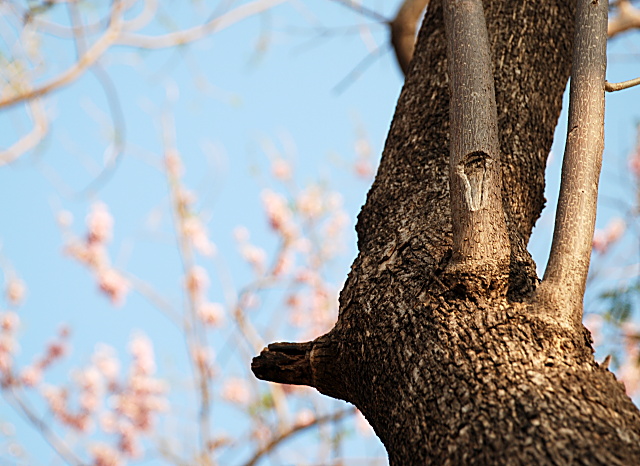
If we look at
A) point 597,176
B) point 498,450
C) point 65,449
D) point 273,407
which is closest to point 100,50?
point 273,407

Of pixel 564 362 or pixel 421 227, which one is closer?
pixel 564 362

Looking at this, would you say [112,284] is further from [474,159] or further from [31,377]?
[474,159]

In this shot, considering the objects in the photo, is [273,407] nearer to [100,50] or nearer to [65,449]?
[65,449]

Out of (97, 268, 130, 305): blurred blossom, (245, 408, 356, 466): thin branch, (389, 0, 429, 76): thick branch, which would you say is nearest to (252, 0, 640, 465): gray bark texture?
(389, 0, 429, 76): thick branch

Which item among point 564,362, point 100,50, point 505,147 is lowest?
point 564,362

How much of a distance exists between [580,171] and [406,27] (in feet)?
5.57

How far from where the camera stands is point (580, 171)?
1.16 meters

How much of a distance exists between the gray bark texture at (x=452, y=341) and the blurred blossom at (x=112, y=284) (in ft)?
16.3

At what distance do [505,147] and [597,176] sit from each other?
26cm

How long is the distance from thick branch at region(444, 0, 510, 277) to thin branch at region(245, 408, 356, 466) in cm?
307

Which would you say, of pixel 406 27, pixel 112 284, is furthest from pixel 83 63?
pixel 112 284

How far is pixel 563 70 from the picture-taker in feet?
5.40

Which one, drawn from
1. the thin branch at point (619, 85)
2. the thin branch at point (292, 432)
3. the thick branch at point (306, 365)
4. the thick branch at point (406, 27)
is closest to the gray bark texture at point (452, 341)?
the thick branch at point (306, 365)

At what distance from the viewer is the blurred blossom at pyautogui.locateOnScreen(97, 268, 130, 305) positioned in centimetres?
Answer: 609
